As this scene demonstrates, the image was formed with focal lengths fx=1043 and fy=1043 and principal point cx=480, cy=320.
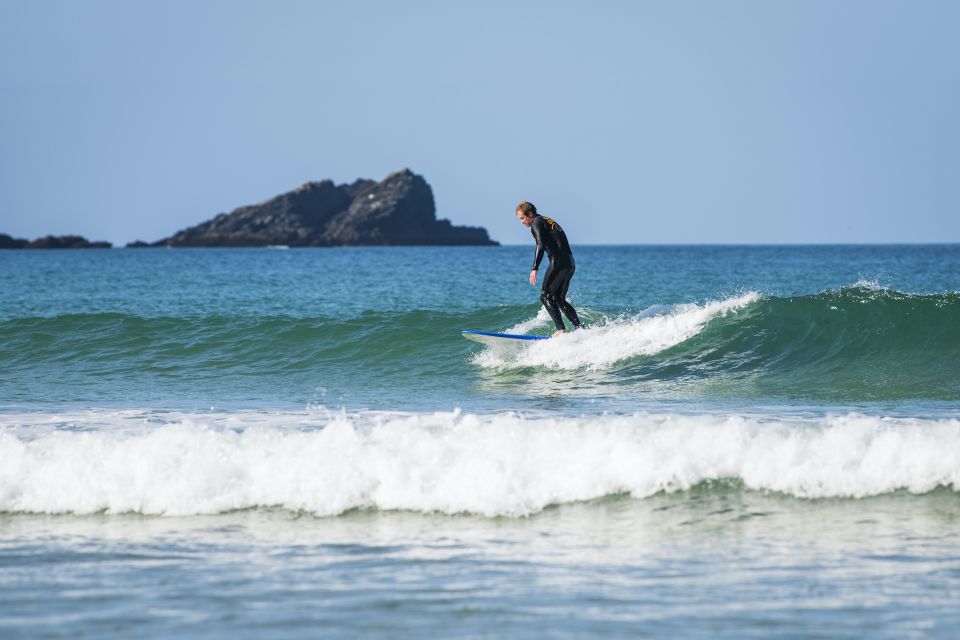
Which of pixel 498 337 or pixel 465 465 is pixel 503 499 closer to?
pixel 465 465

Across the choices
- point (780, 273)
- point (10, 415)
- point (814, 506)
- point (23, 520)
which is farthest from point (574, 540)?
point (780, 273)

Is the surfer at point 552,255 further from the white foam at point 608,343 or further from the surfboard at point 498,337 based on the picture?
the surfboard at point 498,337

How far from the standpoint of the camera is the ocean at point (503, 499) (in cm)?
494

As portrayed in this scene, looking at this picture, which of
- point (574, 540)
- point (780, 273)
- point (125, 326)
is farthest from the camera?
point (780, 273)

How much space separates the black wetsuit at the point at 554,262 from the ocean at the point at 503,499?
490 mm

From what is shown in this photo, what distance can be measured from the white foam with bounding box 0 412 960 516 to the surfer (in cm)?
578

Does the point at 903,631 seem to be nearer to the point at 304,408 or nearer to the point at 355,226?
the point at 304,408

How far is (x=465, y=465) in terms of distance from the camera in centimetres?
734

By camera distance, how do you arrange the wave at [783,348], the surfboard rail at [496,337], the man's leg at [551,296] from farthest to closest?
the surfboard rail at [496,337] < the man's leg at [551,296] < the wave at [783,348]

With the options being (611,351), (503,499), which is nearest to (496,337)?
(611,351)

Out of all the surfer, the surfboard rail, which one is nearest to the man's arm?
the surfer

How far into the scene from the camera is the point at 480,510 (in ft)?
22.7

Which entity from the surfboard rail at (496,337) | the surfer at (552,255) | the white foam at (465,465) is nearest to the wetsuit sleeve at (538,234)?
the surfer at (552,255)

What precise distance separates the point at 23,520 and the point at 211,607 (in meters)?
2.78
